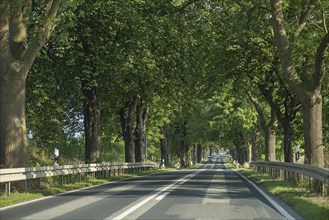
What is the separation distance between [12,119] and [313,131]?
1025cm

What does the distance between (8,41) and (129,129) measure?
2343 centimetres

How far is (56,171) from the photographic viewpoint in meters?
19.3

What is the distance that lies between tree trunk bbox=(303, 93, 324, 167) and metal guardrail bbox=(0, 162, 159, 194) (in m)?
9.11

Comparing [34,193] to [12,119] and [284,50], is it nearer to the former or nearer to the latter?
[12,119]

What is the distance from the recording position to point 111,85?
30750 mm

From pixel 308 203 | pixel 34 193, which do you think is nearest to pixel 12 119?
pixel 34 193

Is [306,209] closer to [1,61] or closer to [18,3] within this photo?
[18,3]

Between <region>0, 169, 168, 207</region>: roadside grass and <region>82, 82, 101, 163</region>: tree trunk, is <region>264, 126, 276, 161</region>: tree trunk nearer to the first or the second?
<region>82, 82, 101, 163</region>: tree trunk

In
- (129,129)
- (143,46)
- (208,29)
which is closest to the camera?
(143,46)

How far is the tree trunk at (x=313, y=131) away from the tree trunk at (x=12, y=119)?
32.0ft

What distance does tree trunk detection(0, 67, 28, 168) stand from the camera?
17125 mm

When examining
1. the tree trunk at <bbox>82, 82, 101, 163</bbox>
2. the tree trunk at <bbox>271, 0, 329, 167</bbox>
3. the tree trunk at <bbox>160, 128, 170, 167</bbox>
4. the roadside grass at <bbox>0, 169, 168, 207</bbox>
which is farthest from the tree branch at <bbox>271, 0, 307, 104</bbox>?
the tree trunk at <bbox>160, 128, 170, 167</bbox>

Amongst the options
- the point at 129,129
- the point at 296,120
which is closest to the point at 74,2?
the point at 296,120

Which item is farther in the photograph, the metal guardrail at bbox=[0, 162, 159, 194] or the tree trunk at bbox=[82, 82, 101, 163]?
the tree trunk at bbox=[82, 82, 101, 163]
